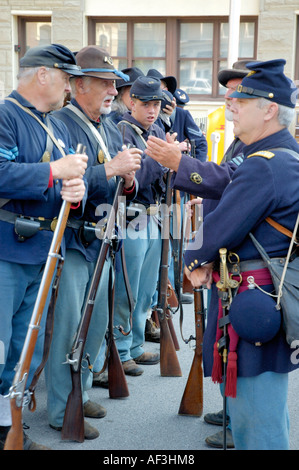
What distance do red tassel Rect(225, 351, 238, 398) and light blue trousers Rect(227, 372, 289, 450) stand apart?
4cm

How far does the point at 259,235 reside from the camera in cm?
254

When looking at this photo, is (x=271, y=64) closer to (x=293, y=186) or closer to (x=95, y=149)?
(x=293, y=186)

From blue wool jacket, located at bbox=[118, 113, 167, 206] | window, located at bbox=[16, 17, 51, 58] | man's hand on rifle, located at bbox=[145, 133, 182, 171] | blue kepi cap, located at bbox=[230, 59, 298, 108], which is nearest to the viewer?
blue kepi cap, located at bbox=[230, 59, 298, 108]

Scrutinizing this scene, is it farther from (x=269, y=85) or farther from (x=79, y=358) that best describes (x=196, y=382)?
(x=269, y=85)

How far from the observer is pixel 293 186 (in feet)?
8.09

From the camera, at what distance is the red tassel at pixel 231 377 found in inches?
100.0

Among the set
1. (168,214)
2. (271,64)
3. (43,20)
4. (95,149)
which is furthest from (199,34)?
(271,64)

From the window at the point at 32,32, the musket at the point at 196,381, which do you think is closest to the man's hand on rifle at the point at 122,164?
the musket at the point at 196,381

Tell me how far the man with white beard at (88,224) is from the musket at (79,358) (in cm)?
11

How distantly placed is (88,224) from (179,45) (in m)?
10.1

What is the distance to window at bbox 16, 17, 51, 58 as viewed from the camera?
12711 mm

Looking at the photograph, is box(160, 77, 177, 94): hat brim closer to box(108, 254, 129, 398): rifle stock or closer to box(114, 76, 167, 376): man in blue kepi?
box(114, 76, 167, 376): man in blue kepi

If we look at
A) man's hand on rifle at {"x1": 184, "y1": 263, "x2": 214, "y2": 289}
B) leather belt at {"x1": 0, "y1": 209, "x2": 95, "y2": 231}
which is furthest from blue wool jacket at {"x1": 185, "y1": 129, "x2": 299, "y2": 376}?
leather belt at {"x1": 0, "y1": 209, "x2": 95, "y2": 231}

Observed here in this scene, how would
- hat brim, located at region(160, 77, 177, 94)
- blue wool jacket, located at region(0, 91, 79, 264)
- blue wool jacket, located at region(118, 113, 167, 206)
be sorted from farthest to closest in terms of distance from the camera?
hat brim, located at region(160, 77, 177, 94), blue wool jacket, located at region(118, 113, 167, 206), blue wool jacket, located at region(0, 91, 79, 264)
